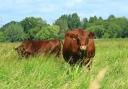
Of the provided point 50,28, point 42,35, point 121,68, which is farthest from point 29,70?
point 50,28

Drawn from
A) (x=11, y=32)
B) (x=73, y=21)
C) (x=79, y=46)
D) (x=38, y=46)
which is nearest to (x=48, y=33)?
(x=73, y=21)

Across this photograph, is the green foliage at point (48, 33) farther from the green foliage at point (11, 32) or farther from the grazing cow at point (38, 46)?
the grazing cow at point (38, 46)

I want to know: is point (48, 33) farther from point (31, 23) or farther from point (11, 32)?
point (11, 32)

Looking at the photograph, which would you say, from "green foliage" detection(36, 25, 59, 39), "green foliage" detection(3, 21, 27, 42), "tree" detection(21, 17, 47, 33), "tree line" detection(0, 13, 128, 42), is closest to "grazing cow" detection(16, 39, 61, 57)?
"green foliage" detection(3, 21, 27, 42)

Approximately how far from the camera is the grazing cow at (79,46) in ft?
38.3

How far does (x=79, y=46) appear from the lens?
1187 cm

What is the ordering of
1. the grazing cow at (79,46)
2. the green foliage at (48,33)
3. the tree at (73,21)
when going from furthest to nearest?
the tree at (73,21) → the green foliage at (48,33) → the grazing cow at (79,46)

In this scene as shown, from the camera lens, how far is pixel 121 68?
858cm

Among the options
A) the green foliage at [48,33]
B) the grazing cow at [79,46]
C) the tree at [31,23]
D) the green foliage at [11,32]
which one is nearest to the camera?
the grazing cow at [79,46]

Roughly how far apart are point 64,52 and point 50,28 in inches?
3321

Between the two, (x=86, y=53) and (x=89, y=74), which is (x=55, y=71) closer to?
(x=89, y=74)

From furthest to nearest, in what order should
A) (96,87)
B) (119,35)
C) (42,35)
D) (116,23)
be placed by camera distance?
(116,23), (119,35), (42,35), (96,87)

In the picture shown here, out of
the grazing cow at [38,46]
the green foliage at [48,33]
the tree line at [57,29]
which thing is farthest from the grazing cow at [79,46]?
the green foliage at [48,33]

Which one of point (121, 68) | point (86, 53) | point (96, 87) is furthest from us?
point (86, 53)
